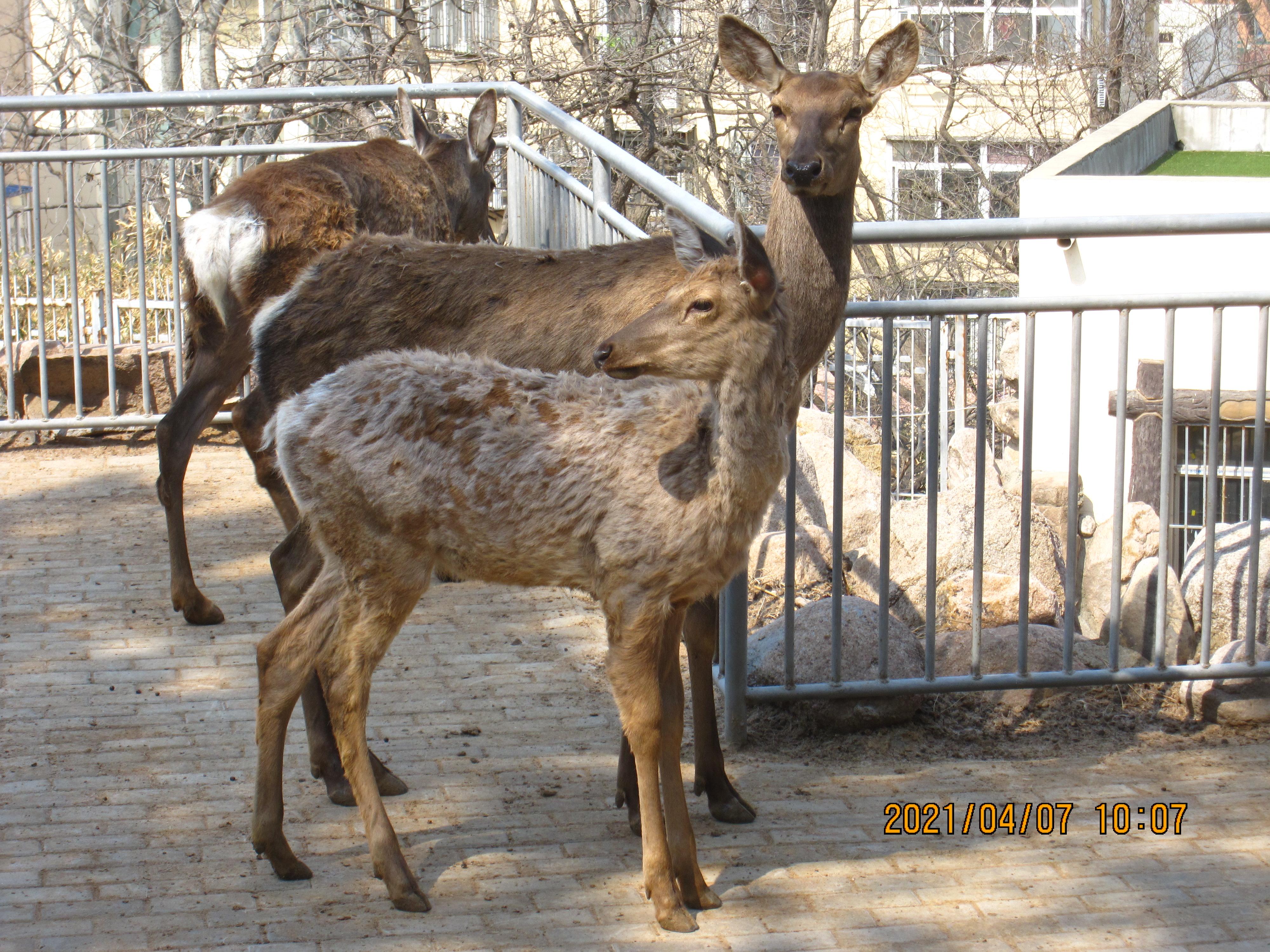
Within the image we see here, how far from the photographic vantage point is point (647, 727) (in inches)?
152

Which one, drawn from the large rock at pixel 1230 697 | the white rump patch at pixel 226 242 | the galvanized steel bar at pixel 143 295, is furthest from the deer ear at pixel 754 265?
the galvanized steel bar at pixel 143 295

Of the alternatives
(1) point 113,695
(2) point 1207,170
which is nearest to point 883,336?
(1) point 113,695

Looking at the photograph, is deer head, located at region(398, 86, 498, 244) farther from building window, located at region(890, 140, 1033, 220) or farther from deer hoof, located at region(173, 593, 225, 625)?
building window, located at region(890, 140, 1033, 220)

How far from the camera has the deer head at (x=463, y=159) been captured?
7.07 meters

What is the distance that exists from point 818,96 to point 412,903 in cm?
320

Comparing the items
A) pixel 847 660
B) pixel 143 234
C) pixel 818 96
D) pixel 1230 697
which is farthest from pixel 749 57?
pixel 143 234

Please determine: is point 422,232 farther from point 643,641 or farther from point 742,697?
point 643,641

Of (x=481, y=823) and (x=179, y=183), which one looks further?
(x=179, y=183)

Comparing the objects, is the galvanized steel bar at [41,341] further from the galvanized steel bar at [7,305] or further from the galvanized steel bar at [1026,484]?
the galvanized steel bar at [1026,484]

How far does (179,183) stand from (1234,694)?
508 inches

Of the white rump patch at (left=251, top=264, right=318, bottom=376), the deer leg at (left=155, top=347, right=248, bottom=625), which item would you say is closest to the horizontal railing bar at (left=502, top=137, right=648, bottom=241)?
the white rump patch at (left=251, top=264, right=318, bottom=376)

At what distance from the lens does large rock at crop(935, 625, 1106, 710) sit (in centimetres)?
578

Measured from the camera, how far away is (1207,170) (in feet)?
55.7

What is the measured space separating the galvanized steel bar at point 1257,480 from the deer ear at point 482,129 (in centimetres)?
391
